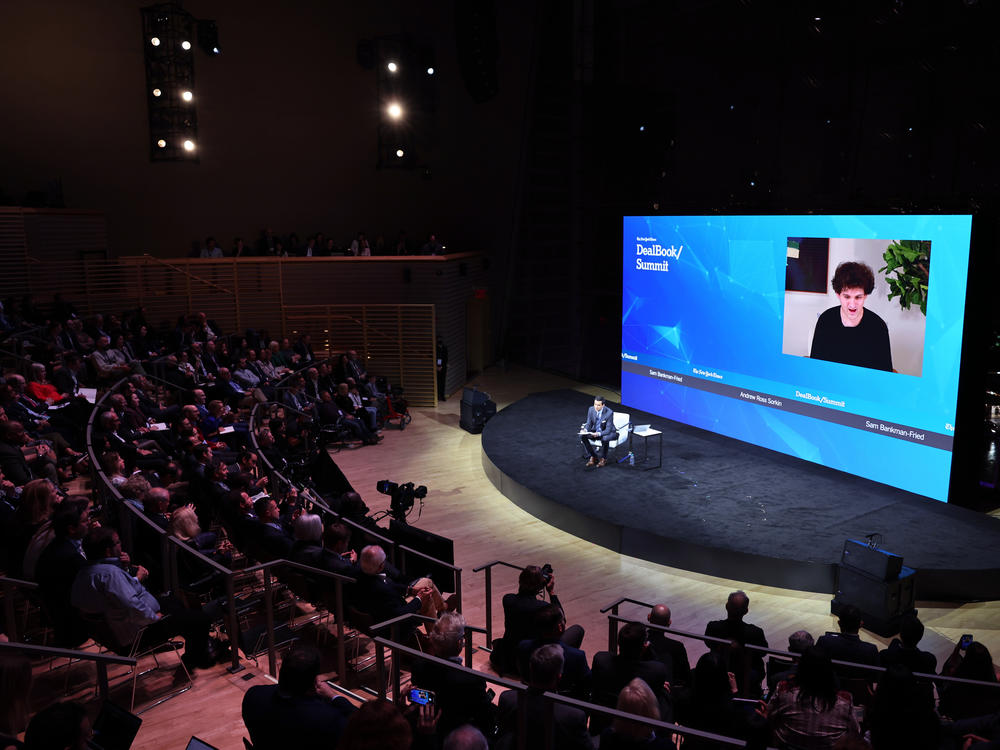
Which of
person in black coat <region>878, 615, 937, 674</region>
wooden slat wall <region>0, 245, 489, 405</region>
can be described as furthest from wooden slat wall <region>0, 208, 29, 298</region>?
person in black coat <region>878, 615, 937, 674</region>

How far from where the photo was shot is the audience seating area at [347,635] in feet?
11.6

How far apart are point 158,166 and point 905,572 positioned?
52.9 ft

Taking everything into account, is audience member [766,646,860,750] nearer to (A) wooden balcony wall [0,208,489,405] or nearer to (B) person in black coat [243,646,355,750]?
(B) person in black coat [243,646,355,750]

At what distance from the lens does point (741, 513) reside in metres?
9.38

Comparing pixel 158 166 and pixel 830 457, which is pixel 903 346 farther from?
pixel 158 166

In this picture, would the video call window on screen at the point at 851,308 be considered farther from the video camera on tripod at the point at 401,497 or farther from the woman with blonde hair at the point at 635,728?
the woman with blonde hair at the point at 635,728

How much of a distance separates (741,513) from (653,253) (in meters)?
4.42

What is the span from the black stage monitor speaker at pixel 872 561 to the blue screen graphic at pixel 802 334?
2.03 m

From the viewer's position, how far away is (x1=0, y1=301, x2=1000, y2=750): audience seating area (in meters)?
3.54

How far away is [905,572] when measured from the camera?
7254 millimetres

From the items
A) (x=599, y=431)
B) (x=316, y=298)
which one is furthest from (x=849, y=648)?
(x=316, y=298)

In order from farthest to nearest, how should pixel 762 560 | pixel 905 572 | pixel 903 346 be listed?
pixel 903 346, pixel 762 560, pixel 905 572

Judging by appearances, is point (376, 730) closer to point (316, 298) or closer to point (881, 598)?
point (881, 598)

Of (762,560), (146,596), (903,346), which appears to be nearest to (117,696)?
(146,596)
